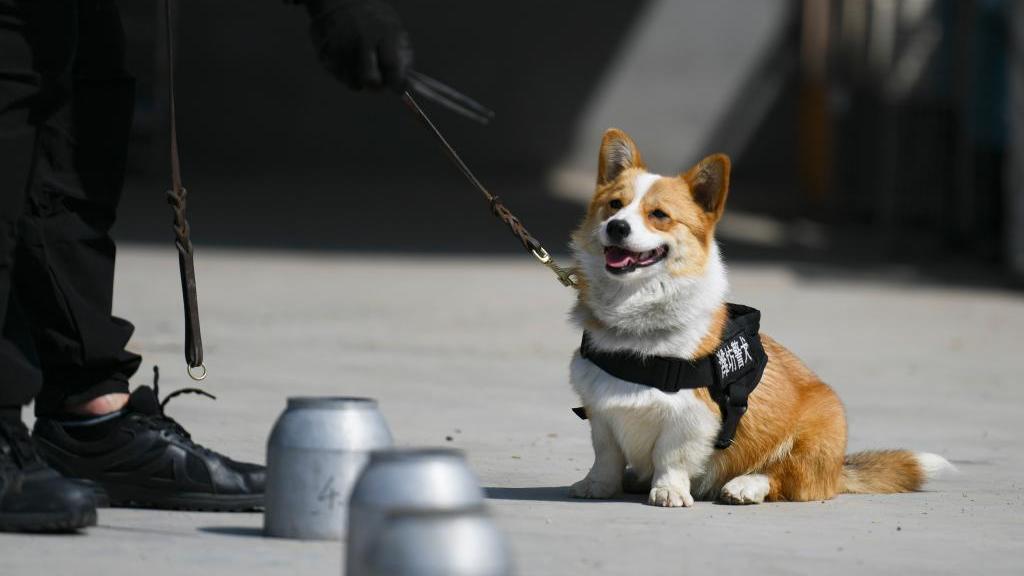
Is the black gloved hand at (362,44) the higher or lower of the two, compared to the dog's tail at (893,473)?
higher

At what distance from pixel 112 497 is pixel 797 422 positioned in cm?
191

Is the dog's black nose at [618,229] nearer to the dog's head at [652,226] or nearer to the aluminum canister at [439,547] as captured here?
the dog's head at [652,226]

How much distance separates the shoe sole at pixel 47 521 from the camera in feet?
11.6

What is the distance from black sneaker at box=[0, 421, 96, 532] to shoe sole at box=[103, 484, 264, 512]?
14.1 inches

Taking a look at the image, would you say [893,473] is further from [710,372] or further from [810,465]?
[710,372]

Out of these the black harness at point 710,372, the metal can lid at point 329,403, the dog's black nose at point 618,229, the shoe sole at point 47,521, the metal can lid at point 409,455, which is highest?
the dog's black nose at point 618,229

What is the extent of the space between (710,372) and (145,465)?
5.01 feet

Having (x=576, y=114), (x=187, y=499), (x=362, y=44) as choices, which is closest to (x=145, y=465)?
(x=187, y=499)

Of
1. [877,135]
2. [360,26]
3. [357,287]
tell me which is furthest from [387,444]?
[877,135]

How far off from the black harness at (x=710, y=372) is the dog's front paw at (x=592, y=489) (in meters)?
0.32

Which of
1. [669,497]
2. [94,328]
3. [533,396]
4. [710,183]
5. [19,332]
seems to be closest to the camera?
[19,332]

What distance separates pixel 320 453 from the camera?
3412 millimetres

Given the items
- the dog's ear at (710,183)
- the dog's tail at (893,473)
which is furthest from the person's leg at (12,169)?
the dog's tail at (893,473)

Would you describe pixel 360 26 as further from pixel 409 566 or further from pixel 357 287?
pixel 357 287
